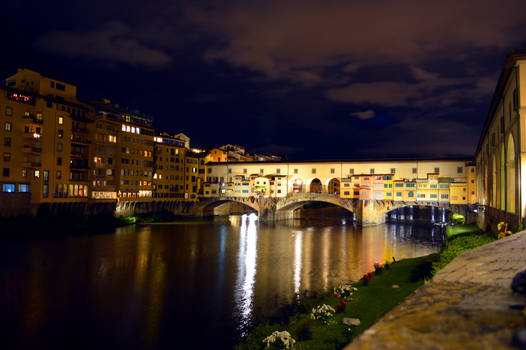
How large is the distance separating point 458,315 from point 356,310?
11458 millimetres

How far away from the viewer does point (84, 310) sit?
736 inches

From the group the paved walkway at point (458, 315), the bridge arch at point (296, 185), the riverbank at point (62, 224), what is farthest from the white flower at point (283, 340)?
the bridge arch at point (296, 185)

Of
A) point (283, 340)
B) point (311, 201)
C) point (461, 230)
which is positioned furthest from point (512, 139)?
point (311, 201)

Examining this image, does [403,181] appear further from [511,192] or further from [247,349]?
[247,349]

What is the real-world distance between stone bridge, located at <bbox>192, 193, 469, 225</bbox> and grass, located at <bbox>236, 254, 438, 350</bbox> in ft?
132

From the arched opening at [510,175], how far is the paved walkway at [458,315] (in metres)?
15.0

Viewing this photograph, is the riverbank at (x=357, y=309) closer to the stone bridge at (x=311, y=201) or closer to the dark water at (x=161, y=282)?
the dark water at (x=161, y=282)

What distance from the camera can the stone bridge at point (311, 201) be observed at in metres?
60.2

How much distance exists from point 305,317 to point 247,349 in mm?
3209

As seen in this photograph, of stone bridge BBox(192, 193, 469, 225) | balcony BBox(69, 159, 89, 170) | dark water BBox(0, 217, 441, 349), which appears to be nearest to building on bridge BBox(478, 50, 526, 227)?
dark water BBox(0, 217, 441, 349)

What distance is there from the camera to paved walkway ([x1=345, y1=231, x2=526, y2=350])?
3.52m

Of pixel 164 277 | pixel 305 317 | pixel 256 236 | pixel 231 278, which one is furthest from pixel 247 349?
pixel 256 236

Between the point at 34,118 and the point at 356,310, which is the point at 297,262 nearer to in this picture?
the point at 356,310

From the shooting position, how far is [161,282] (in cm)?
2450
